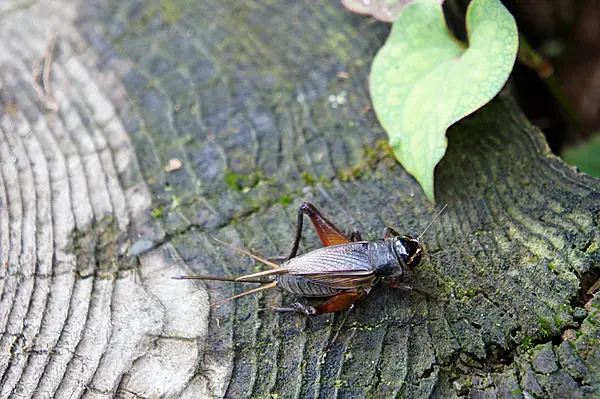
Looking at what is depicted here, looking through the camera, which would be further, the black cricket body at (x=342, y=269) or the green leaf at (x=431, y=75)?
the green leaf at (x=431, y=75)

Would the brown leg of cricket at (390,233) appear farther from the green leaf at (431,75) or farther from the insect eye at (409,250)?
the green leaf at (431,75)

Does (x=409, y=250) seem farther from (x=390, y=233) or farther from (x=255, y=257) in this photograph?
(x=255, y=257)

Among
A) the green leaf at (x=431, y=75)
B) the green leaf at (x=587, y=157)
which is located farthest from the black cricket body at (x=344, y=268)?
the green leaf at (x=587, y=157)

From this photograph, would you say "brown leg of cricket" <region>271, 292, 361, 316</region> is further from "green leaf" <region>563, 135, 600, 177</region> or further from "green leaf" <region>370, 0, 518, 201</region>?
"green leaf" <region>563, 135, 600, 177</region>

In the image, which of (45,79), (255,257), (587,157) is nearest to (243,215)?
(255,257)

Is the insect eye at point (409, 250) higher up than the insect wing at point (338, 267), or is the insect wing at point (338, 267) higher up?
the insect eye at point (409, 250)

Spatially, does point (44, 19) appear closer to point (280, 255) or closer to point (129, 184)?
point (129, 184)

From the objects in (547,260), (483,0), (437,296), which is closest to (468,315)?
(437,296)
